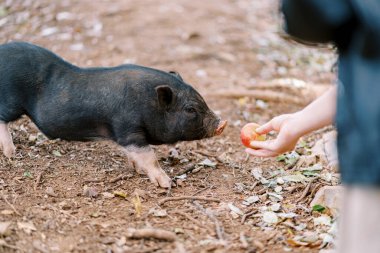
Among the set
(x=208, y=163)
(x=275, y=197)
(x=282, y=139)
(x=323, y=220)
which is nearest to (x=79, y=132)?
(x=208, y=163)

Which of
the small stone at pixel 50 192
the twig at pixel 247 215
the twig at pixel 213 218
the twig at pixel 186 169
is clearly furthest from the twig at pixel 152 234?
the twig at pixel 186 169

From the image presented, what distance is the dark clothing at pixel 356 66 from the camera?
1.75 m

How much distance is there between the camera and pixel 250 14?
950 cm

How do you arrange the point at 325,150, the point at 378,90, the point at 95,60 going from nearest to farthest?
the point at 378,90 → the point at 325,150 → the point at 95,60

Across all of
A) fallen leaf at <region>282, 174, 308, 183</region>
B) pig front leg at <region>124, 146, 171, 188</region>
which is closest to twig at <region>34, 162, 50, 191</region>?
pig front leg at <region>124, 146, 171, 188</region>

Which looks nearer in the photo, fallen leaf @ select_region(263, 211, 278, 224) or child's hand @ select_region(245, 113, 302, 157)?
child's hand @ select_region(245, 113, 302, 157)

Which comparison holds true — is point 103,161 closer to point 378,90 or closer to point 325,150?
point 325,150

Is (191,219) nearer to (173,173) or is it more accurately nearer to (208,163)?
(173,173)

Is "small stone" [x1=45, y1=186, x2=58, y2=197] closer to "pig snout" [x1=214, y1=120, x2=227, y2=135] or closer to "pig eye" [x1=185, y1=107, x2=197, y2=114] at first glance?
"pig eye" [x1=185, y1=107, x2=197, y2=114]

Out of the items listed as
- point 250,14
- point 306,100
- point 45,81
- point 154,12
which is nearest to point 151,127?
point 45,81

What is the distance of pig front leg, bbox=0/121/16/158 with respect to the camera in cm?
416

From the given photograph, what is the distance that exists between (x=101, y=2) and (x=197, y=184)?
5.39m

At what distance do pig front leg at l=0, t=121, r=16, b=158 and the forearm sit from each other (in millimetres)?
2386

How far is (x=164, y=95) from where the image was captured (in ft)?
13.2
